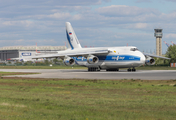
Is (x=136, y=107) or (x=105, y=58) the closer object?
(x=136, y=107)

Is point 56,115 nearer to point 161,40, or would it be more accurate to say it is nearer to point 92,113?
point 92,113

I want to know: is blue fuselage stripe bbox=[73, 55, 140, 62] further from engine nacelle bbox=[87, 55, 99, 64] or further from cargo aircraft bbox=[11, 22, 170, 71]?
engine nacelle bbox=[87, 55, 99, 64]

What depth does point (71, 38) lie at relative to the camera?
197 ft

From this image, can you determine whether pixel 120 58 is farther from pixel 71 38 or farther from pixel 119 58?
pixel 71 38

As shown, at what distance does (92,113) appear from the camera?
36.2 ft

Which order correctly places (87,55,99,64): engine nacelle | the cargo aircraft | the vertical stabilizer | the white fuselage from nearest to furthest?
the white fuselage, the cargo aircraft, (87,55,99,64): engine nacelle, the vertical stabilizer

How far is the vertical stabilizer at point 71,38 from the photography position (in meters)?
59.5

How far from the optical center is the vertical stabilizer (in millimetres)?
59481

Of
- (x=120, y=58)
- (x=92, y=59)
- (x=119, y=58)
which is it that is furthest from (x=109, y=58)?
(x=92, y=59)

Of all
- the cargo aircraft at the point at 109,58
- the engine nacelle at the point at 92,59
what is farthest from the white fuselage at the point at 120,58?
the engine nacelle at the point at 92,59

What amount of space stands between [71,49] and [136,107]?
47.8m

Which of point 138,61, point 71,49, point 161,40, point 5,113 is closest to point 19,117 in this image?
point 5,113

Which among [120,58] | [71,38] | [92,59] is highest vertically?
[71,38]

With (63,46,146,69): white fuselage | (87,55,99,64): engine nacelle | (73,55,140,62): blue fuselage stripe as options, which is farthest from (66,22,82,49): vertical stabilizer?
(87,55,99,64): engine nacelle
